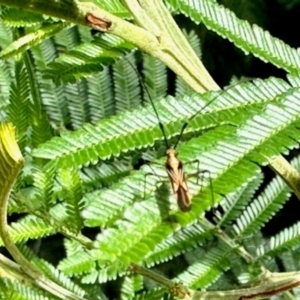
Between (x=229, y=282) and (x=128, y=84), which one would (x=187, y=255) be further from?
(x=128, y=84)

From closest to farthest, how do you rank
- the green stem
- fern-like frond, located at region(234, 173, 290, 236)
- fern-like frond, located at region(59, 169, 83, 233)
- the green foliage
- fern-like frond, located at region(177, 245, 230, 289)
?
the green stem
the green foliage
fern-like frond, located at region(59, 169, 83, 233)
fern-like frond, located at region(177, 245, 230, 289)
fern-like frond, located at region(234, 173, 290, 236)

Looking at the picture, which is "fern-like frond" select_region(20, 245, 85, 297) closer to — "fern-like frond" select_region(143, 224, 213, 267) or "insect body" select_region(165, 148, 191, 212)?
"fern-like frond" select_region(143, 224, 213, 267)

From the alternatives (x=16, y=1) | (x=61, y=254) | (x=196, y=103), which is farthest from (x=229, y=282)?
(x=16, y=1)

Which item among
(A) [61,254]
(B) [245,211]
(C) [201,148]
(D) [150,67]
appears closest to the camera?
(C) [201,148]

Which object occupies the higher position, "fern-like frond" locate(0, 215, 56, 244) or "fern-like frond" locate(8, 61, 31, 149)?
"fern-like frond" locate(8, 61, 31, 149)

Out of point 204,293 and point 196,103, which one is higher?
point 196,103

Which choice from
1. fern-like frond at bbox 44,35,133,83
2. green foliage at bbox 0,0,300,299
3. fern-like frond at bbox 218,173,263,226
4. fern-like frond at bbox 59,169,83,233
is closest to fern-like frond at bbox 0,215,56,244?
green foliage at bbox 0,0,300,299

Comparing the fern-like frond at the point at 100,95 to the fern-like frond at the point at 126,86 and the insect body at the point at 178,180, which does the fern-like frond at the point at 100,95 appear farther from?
the insect body at the point at 178,180

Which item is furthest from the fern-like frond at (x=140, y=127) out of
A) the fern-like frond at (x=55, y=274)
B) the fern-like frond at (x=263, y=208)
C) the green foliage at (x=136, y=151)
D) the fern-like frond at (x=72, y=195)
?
the fern-like frond at (x=263, y=208)

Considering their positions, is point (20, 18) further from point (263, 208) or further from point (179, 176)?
point (263, 208)
